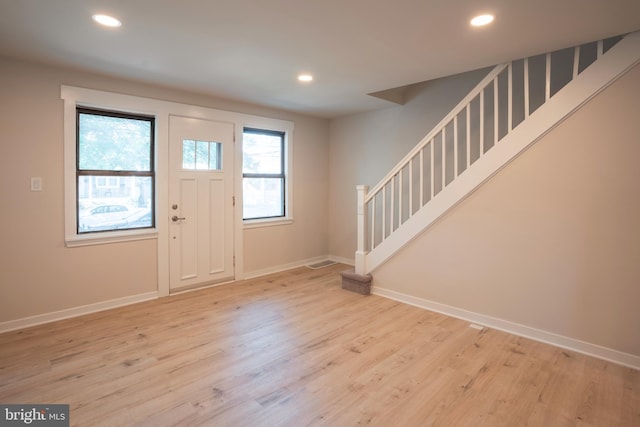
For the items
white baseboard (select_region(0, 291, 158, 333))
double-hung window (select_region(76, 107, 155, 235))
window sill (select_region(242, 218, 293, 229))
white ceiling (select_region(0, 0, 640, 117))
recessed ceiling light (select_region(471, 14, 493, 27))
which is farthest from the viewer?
window sill (select_region(242, 218, 293, 229))

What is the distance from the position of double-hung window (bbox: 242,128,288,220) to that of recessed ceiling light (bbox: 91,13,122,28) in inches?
93.8

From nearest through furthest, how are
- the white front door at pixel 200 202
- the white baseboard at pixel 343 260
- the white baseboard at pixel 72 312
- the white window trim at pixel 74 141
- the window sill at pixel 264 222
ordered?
the white baseboard at pixel 72 312 → the white window trim at pixel 74 141 → the white front door at pixel 200 202 → the window sill at pixel 264 222 → the white baseboard at pixel 343 260

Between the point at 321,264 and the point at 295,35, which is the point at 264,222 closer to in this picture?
the point at 321,264

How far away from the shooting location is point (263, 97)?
438 centimetres

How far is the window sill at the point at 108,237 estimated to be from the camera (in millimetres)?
3432

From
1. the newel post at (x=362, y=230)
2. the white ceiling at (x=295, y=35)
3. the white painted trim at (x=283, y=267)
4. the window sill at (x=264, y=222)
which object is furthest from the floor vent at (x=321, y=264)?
the white ceiling at (x=295, y=35)

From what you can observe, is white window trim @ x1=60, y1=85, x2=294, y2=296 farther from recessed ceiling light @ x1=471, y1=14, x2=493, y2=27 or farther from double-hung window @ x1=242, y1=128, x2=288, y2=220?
recessed ceiling light @ x1=471, y1=14, x2=493, y2=27

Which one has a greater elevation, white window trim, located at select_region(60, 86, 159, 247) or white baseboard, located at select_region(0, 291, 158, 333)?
white window trim, located at select_region(60, 86, 159, 247)

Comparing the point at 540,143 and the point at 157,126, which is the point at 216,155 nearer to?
the point at 157,126

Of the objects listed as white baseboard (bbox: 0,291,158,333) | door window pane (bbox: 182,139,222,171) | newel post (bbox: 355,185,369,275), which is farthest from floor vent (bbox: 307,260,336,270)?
white baseboard (bbox: 0,291,158,333)

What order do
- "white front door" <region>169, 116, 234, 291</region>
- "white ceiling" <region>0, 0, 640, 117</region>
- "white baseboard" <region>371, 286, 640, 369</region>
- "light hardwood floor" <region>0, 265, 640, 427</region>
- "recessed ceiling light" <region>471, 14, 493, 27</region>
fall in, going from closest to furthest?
"light hardwood floor" <region>0, 265, 640, 427</region> → "white ceiling" <region>0, 0, 640, 117</region> → "recessed ceiling light" <region>471, 14, 493, 27</region> → "white baseboard" <region>371, 286, 640, 369</region> → "white front door" <region>169, 116, 234, 291</region>

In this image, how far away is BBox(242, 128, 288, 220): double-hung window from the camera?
491 centimetres

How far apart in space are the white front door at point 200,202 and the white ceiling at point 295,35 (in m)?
0.73

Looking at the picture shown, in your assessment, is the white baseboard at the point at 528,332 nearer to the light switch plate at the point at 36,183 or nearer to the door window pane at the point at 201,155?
the door window pane at the point at 201,155
